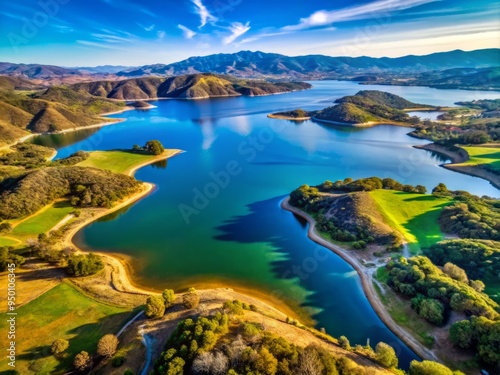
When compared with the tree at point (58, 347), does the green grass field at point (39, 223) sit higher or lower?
higher

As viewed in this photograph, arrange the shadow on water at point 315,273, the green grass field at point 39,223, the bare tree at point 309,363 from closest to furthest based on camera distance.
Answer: the bare tree at point 309,363, the shadow on water at point 315,273, the green grass field at point 39,223

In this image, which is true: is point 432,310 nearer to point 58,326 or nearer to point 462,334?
point 462,334

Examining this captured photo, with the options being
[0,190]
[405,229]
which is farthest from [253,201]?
[0,190]

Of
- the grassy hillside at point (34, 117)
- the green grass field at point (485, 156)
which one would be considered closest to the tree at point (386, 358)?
the green grass field at point (485, 156)

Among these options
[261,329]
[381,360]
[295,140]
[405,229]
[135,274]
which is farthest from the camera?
[295,140]

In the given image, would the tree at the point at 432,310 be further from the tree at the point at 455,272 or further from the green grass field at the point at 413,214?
the green grass field at the point at 413,214

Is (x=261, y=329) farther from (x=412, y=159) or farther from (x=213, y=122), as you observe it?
(x=213, y=122)

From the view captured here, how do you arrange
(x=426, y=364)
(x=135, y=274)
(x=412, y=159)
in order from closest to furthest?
(x=426, y=364)
(x=135, y=274)
(x=412, y=159)
